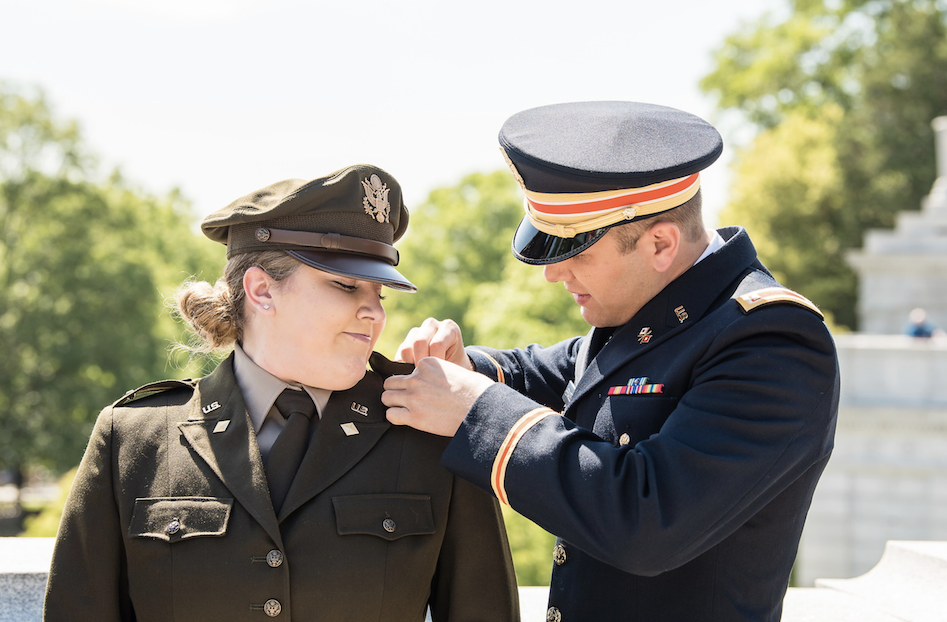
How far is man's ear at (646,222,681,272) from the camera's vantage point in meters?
2.90

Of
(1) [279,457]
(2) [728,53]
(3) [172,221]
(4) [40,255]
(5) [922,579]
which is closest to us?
(1) [279,457]

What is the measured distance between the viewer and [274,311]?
2.90 m

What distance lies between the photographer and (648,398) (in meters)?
2.85

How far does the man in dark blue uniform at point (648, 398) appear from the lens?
249cm

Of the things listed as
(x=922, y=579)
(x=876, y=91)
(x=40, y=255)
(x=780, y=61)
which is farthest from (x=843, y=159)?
(x=922, y=579)

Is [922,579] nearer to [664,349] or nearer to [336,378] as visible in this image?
[664,349]

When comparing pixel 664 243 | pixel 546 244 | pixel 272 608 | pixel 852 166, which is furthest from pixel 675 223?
pixel 852 166

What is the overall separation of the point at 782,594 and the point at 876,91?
27968mm

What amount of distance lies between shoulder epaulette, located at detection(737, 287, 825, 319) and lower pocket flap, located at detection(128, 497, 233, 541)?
157 cm

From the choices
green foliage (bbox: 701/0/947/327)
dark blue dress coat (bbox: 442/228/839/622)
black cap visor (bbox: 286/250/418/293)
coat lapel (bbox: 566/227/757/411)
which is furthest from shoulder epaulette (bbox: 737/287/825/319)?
green foliage (bbox: 701/0/947/327)

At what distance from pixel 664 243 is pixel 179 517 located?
163 cm

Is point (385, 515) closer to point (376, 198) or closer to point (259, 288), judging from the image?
point (259, 288)

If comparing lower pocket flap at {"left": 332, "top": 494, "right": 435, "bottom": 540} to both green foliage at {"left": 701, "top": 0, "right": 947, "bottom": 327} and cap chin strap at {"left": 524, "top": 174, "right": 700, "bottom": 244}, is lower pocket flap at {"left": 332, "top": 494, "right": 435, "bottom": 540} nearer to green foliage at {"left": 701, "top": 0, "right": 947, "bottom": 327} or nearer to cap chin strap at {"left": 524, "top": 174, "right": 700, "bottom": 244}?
cap chin strap at {"left": 524, "top": 174, "right": 700, "bottom": 244}

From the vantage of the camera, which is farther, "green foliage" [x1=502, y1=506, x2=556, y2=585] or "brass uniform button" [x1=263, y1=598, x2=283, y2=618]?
"green foliage" [x1=502, y1=506, x2=556, y2=585]
